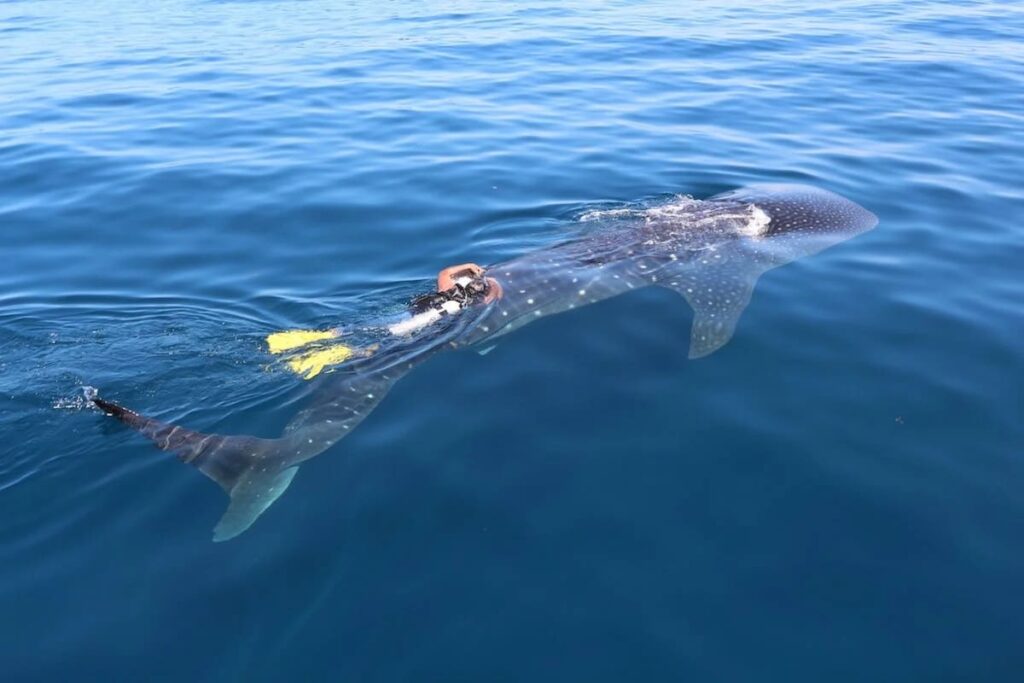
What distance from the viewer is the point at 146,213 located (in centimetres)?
1349

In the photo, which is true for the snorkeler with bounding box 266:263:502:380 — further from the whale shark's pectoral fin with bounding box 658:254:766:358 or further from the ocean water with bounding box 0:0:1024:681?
the whale shark's pectoral fin with bounding box 658:254:766:358

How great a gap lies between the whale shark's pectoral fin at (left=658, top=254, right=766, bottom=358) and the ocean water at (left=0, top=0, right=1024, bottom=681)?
269 millimetres

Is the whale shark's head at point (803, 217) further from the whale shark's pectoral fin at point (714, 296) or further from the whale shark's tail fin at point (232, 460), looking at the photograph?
the whale shark's tail fin at point (232, 460)

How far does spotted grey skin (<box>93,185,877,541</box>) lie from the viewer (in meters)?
7.33

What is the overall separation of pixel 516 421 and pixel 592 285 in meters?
3.01

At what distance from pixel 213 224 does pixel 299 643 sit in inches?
357

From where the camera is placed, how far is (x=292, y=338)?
9227 millimetres

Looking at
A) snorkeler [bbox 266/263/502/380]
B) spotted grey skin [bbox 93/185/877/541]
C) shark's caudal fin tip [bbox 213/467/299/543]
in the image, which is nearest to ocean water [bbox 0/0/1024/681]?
shark's caudal fin tip [bbox 213/467/299/543]

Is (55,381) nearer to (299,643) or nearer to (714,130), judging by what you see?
(299,643)

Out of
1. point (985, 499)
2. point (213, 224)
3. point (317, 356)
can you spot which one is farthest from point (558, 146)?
point (985, 499)

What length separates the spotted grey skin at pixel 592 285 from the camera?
7332 mm

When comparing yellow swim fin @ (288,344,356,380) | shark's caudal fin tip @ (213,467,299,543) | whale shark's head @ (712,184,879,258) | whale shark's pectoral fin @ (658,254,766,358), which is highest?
whale shark's head @ (712,184,879,258)

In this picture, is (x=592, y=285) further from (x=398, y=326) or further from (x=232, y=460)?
(x=232, y=460)

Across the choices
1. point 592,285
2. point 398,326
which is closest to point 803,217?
point 592,285
